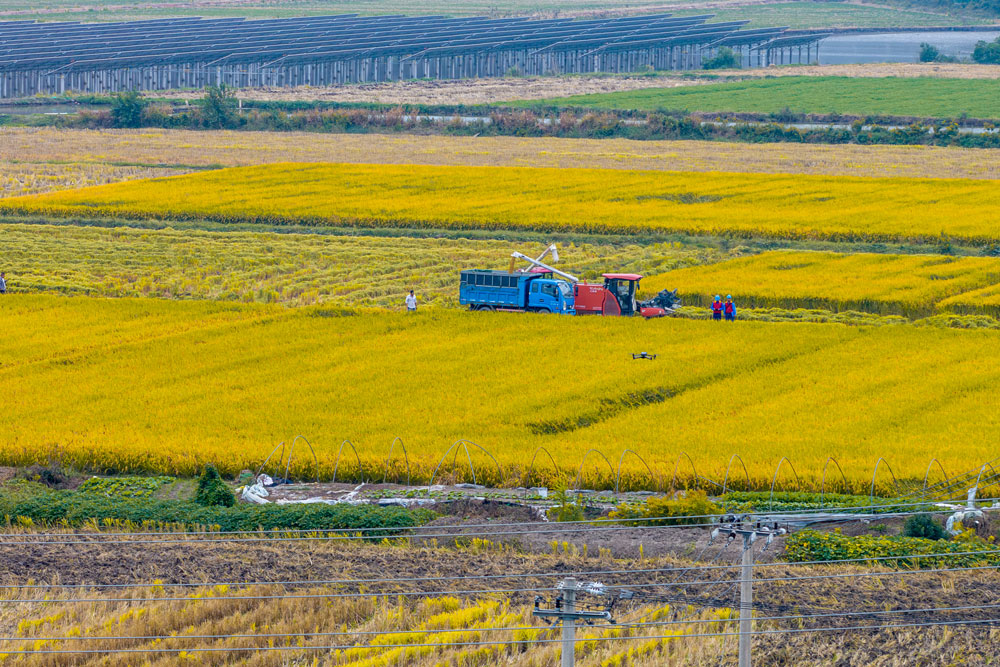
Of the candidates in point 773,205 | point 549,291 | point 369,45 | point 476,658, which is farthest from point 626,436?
point 369,45

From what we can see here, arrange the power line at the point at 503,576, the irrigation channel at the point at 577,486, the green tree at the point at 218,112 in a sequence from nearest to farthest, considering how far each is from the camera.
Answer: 1. the power line at the point at 503,576
2. the irrigation channel at the point at 577,486
3. the green tree at the point at 218,112

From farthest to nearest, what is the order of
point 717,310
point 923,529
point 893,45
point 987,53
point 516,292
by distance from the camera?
point 893,45, point 987,53, point 516,292, point 717,310, point 923,529

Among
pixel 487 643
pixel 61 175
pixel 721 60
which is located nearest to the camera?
pixel 487 643

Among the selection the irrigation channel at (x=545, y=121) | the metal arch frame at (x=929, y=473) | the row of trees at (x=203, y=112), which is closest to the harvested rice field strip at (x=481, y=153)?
the row of trees at (x=203, y=112)

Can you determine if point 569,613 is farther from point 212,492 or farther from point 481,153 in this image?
point 481,153

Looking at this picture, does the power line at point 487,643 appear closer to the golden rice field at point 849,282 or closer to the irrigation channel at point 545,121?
the golden rice field at point 849,282

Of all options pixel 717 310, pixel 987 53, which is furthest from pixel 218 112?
pixel 987 53
